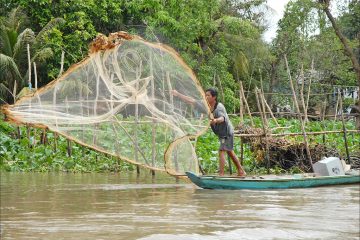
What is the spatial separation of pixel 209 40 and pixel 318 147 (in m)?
10.5

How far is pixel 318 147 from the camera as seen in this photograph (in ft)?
43.2

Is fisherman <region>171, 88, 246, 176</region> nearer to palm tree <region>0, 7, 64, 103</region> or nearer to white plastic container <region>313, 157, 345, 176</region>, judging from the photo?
white plastic container <region>313, 157, 345, 176</region>

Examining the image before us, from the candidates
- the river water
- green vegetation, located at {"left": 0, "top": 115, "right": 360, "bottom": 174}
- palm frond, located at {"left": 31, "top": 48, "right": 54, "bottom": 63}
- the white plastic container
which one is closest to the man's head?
the river water

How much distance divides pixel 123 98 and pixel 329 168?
334 centimetres

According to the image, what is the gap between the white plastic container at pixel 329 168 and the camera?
406 inches

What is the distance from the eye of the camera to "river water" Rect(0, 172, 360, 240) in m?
6.00

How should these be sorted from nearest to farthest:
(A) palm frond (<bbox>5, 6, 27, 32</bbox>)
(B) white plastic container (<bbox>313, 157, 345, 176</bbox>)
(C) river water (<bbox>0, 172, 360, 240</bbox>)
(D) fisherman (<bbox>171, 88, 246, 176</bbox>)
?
(C) river water (<bbox>0, 172, 360, 240</bbox>)
(D) fisherman (<bbox>171, 88, 246, 176</bbox>)
(B) white plastic container (<bbox>313, 157, 345, 176</bbox>)
(A) palm frond (<bbox>5, 6, 27, 32</bbox>)

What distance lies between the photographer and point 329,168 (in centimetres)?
1030

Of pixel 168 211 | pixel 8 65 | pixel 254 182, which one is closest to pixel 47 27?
pixel 8 65

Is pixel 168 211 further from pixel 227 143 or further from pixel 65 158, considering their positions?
pixel 65 158

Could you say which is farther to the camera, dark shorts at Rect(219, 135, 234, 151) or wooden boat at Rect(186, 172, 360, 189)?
dark shorts at Rect(219, 135, 234, 151)

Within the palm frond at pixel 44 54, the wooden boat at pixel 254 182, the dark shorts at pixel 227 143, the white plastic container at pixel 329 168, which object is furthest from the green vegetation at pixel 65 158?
the palm frond at pixel 44 54

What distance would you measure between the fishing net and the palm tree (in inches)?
336

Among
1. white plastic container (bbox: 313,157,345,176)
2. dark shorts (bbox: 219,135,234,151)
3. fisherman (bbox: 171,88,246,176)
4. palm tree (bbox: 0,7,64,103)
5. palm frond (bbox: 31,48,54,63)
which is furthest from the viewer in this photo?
palm tree (bbox: 0,7,64,103)
